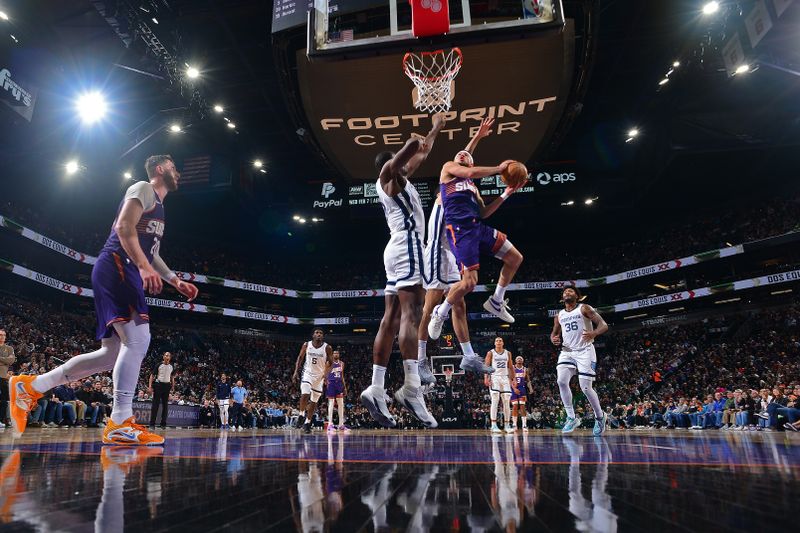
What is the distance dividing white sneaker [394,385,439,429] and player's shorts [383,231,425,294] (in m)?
0.92

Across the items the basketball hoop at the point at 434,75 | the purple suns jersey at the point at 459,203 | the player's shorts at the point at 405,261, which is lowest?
the player's shorts at the point at 405,261

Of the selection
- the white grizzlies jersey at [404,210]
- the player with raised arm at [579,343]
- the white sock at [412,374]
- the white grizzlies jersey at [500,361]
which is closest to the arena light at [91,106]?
the white grizzlies jersey at [500,361]

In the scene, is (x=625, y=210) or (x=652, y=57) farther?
(x=625, y=210)

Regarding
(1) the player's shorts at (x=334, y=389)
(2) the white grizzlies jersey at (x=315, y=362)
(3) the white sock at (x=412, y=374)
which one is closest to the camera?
(3) the white sock at (x=412, y=374)

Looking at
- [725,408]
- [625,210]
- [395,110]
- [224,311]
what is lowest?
[725,408]

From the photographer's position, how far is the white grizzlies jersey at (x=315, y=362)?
10941mm

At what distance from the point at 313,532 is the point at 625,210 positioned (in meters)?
32.0

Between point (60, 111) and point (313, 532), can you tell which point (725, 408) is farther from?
point (60, 111)

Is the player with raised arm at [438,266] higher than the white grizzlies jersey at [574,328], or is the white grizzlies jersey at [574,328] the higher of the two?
the player with raised arm at [438,266]

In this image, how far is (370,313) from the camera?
35.1 metres

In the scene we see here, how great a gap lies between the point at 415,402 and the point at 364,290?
29733 mm

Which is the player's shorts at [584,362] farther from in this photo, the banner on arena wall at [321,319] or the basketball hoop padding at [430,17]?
the banner on arena wall at [321,319]

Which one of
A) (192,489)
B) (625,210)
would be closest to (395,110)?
(192,489)

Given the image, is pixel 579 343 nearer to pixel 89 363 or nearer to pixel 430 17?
pixel 430 17
